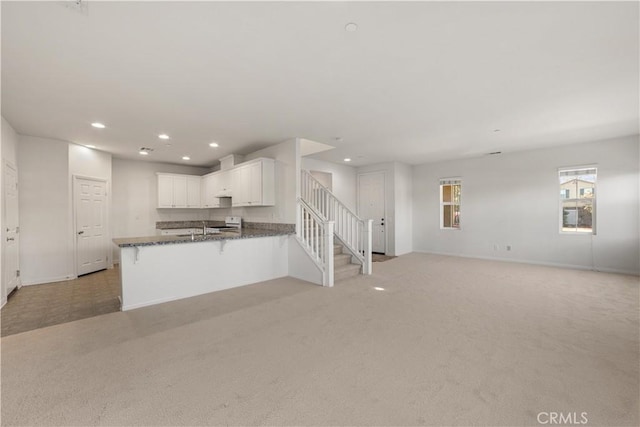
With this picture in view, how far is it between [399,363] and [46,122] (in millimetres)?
5718

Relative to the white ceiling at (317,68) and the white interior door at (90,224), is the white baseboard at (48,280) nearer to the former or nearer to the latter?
the white interior door at (90,224)

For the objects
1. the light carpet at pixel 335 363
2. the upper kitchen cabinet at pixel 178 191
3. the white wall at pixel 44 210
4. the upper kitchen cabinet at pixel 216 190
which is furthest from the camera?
the upper kitchen cabinet at pixel 178 191

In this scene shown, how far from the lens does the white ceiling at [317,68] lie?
188cm

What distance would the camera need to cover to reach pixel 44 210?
4.89 metres

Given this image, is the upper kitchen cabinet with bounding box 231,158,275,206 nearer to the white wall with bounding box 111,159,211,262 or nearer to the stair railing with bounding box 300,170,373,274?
the stair railing with bounding box 300,170,373,274

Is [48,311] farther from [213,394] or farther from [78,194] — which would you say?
[213,394]

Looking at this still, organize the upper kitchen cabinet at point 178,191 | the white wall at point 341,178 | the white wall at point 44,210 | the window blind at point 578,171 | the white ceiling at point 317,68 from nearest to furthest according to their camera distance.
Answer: the white ceiling at point 317,68 → the white wall at point 44,210 → the window blind at point 578,171 → the upper kitchen cabinet at point 178,191 → the white wall at point 341,178

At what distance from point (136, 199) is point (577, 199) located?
10328 millimetres

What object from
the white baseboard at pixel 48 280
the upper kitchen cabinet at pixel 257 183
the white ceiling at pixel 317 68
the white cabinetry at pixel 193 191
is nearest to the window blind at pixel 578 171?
the white ceiling at pixel 317 68

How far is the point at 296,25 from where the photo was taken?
6.50ft

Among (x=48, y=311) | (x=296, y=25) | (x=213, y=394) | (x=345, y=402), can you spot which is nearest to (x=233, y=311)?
(x=213, y=394)

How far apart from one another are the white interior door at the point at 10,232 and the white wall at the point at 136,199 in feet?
6.92

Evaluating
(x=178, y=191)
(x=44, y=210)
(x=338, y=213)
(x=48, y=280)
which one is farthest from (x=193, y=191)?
(x=338, y=213)

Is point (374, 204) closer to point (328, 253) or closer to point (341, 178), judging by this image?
point (341, 178)
